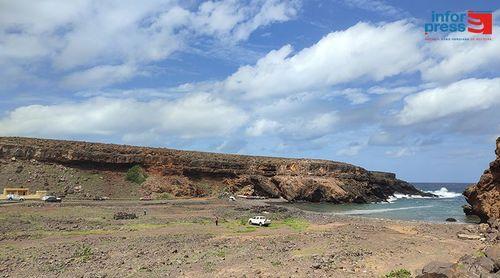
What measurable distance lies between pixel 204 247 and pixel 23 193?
4576cm

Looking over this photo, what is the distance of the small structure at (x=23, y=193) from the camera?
5992cm

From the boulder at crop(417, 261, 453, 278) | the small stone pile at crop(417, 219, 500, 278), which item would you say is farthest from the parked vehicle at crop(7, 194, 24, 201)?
the small stone pile at crop(417, 219, 500, 278)

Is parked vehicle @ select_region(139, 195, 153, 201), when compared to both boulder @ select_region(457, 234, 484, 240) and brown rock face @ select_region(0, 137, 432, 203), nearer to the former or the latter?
brown rock face @ select_region(0, 137, 432, 203)

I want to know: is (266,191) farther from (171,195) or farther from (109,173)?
(109,173)

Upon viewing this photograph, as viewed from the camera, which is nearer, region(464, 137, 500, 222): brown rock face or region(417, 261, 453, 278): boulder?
region(417, 261, 453, 278): boulder

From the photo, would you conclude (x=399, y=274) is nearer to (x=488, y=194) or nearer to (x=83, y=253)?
(x=83, y=253)

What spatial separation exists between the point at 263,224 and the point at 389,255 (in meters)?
16.8

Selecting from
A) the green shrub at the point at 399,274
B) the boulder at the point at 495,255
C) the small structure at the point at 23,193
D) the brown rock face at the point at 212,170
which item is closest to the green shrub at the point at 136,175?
the brown rock face at the point at 212,170

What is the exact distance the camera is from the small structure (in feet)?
197

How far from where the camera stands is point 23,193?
62688mm

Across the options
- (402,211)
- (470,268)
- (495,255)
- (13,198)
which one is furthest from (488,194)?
(13,198)

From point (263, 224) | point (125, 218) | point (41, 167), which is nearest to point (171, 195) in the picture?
point (41, 167)

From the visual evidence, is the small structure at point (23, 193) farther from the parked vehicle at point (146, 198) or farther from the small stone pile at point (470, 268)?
the small stone pile at point (470, 268)

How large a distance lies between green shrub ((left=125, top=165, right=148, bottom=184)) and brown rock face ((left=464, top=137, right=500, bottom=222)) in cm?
5229
